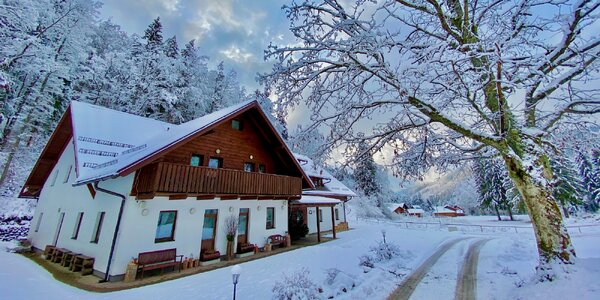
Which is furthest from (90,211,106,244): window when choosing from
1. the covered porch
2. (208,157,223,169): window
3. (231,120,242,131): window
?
the covered porch

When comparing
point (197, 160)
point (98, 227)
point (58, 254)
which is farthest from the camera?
point (197, 160)

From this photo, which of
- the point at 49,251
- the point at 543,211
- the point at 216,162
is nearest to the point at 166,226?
the point at 216,162

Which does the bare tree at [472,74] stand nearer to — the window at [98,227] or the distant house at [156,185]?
the distant house at [156,185]

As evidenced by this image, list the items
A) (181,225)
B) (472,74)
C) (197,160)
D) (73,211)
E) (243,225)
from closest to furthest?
(472,74)
(181,225)
(197,160)
(73,211)
(243,225)

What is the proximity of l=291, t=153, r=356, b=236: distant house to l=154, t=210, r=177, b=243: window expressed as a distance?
7.99 meters

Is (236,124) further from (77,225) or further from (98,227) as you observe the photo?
(77,225)

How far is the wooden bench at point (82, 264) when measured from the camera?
9.01m

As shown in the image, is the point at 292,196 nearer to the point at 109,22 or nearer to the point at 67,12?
the point at 67,12

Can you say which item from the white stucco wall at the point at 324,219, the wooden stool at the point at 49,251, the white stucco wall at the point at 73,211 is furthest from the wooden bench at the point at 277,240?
the wooden stool at the point at 49,251

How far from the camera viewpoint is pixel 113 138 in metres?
12.3

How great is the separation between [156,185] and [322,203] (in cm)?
1122

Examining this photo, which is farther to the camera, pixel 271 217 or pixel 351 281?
pixel 271 217

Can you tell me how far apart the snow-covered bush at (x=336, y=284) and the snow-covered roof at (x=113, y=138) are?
7.53 m

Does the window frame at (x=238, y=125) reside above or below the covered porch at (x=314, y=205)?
above
